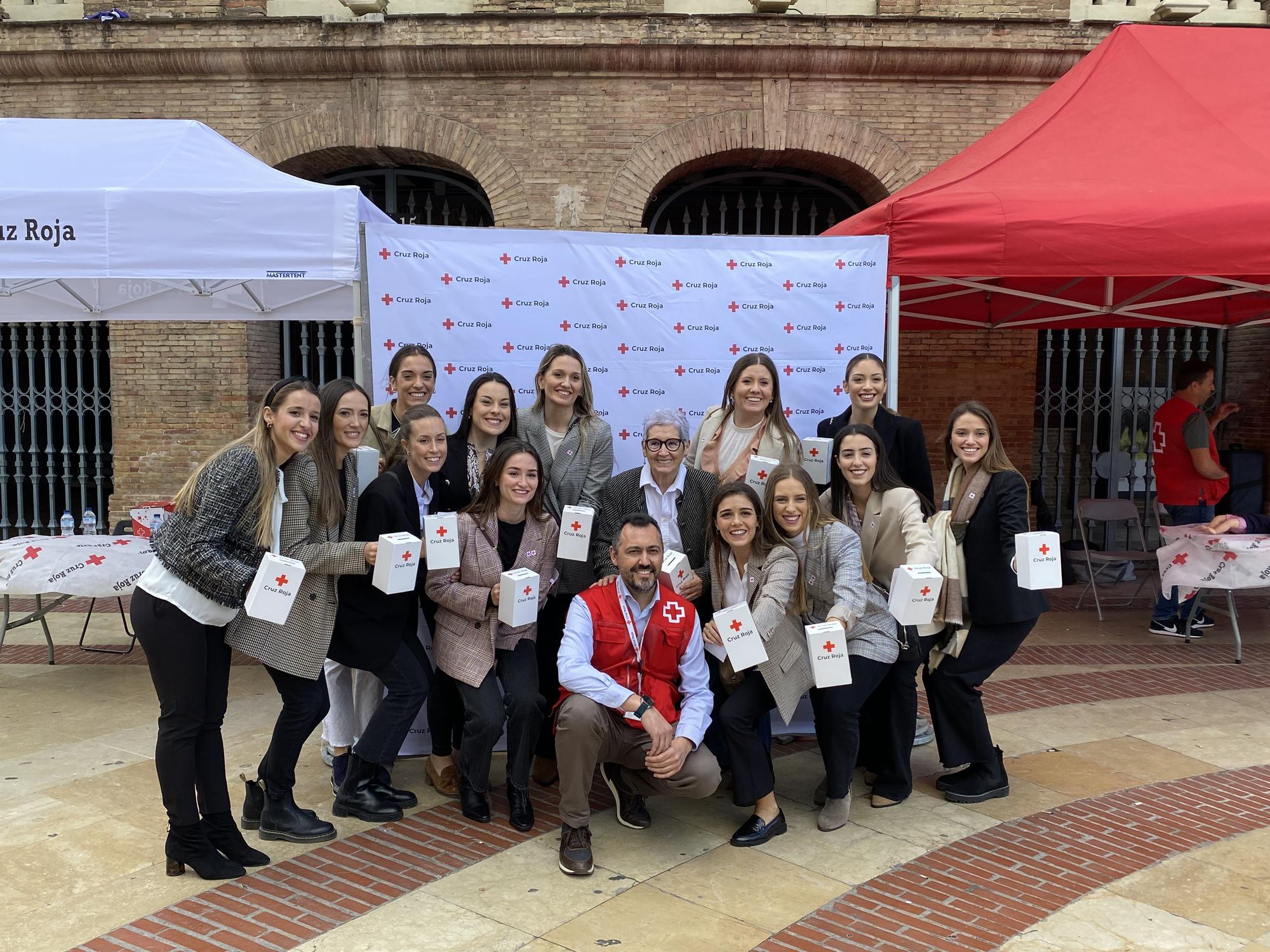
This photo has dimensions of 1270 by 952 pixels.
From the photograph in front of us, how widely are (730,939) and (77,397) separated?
10.3 meters

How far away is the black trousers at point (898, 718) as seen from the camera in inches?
180

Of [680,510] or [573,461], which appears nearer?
[680,510]

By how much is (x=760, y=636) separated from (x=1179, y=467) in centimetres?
543

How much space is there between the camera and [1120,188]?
602 cm

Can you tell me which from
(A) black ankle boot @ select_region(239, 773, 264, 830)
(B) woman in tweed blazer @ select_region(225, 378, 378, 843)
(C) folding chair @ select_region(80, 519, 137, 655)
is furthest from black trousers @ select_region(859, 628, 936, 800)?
(C) folding chair @ select_region(80, 519, 137, 655)

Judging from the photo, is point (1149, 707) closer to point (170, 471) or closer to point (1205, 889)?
point (1205, 889)

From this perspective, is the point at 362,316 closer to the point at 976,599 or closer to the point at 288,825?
the point at 288,825

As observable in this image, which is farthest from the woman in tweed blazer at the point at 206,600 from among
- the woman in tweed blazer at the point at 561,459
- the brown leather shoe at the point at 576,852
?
the woman in tweed blazer at the point at 561,459

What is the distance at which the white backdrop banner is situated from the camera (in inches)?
216

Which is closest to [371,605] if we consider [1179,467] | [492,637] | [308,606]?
[308,606]

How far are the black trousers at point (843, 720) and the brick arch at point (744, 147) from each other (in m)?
7.23

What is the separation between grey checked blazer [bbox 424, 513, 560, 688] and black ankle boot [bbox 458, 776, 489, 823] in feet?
1.49

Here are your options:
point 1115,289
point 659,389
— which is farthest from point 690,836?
point 1115,289

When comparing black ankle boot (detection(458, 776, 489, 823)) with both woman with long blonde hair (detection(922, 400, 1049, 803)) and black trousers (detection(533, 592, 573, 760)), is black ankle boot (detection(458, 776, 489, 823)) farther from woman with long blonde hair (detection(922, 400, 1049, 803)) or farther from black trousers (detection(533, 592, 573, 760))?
woman with long blonde hair (detection(922, 400, 1049, 803))
